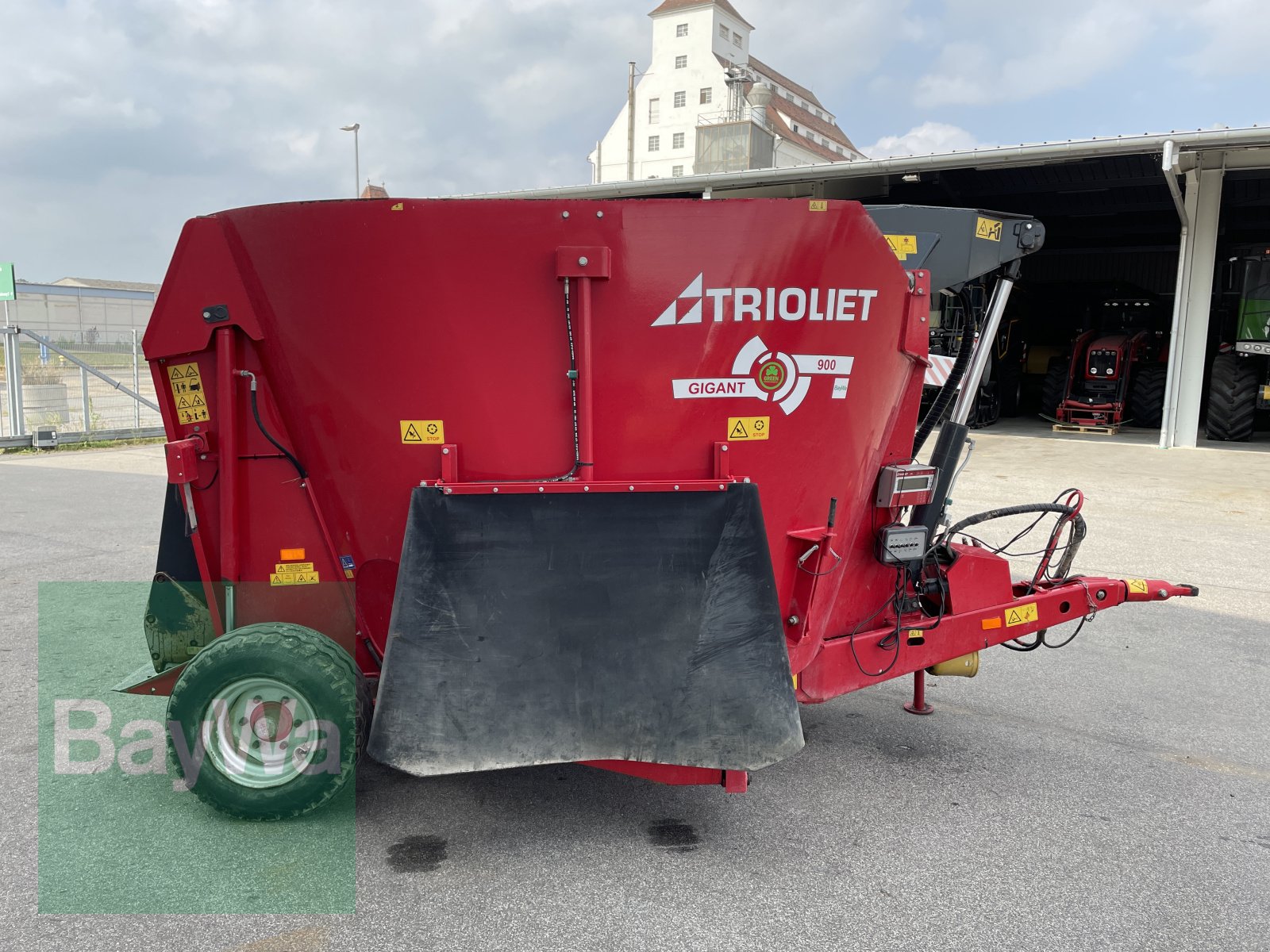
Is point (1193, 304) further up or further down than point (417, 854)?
further up

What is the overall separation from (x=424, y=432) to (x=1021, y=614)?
8.47 feet

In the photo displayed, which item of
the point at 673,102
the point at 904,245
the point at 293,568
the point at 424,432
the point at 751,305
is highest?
the point at 673,102

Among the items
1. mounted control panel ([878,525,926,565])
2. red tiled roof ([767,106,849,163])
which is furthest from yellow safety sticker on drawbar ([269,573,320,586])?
red tiled roof ([767,106,849,163])

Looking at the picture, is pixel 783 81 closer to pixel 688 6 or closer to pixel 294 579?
pixel 688 6

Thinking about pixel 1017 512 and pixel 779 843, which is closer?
pixel 779 843

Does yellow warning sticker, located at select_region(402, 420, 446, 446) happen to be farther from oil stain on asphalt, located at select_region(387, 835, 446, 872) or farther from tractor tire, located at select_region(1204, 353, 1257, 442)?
tractor tire, located at select_region(1204, 353, 1257, 442)

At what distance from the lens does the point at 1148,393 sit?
1764 cm

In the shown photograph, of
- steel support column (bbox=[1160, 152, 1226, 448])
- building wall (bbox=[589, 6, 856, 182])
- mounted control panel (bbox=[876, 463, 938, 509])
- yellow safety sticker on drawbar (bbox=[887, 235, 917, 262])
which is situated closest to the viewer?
mounted control panel (bbox=[876, 463, 938, 509])

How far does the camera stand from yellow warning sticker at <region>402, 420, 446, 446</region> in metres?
3.12

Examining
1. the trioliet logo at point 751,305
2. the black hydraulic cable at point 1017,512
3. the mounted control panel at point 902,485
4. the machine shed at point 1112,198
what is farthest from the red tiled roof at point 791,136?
the trioliet logo at point 751,305

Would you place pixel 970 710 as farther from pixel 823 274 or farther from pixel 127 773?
pixel 127 773

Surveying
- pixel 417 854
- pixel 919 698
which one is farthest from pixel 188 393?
pixel 919 698

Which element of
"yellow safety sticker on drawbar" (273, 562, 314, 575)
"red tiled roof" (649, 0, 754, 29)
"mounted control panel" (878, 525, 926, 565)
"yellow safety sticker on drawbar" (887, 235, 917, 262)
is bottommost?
"yellow safety sticker on drawbar" (273, 562, 314, 575)

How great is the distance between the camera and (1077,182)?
1694 centimetres
